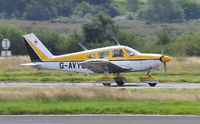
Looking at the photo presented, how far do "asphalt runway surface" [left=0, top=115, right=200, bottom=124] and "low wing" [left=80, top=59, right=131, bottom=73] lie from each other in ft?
50.7

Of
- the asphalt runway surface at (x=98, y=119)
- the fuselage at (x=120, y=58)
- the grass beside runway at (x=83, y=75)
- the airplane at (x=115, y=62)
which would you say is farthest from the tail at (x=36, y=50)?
the asphalt runway surface at (x=98, y=119)

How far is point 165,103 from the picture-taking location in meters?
25.0

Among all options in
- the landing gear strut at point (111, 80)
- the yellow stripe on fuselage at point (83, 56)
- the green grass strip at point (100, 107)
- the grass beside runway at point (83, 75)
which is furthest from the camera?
the grass beside runway at point (83, 75)

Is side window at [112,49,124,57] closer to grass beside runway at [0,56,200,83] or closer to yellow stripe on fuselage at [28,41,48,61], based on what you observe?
grass beside runway at [0,56,200,83]

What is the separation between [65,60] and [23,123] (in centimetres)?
1947

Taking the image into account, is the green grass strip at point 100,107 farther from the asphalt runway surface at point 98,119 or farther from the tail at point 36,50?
the tail at point 36,50

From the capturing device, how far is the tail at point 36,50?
41.0 meters

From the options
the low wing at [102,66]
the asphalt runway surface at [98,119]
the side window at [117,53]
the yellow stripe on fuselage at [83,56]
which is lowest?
the asphalt runway surface at [98,119]

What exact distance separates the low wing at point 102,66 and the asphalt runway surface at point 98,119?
1544cm

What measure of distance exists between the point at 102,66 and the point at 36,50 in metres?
5.01

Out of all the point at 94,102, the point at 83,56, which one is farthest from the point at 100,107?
the point at 83,56

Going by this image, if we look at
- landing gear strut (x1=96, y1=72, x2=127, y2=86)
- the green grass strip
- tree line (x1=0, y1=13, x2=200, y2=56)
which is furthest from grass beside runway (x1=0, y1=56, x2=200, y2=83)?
tree line (x1=0, y1=13, x2=200, y2=56)

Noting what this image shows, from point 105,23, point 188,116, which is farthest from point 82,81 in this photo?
point 105,23

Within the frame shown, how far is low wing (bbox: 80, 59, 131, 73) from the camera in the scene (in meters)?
37.4
